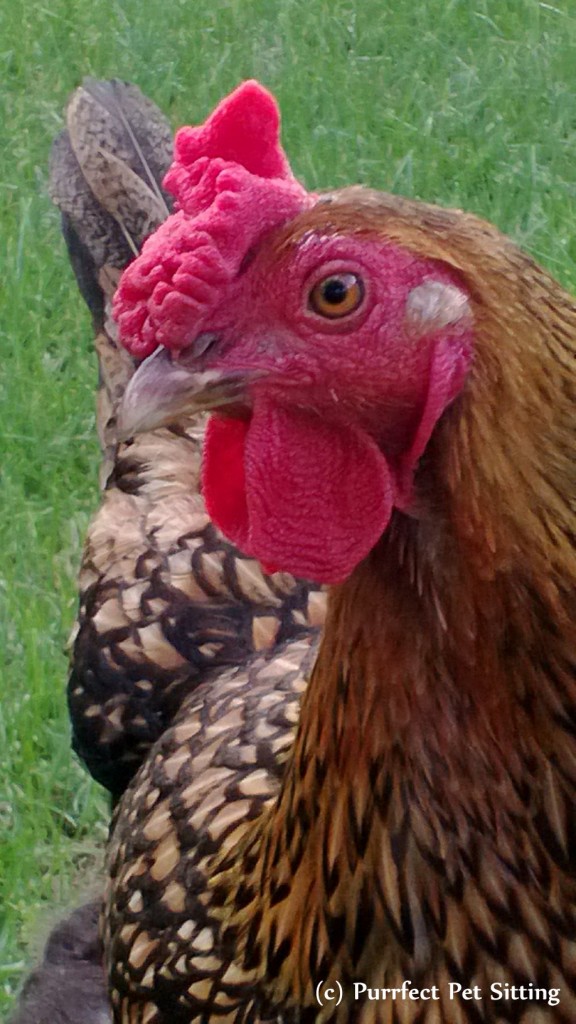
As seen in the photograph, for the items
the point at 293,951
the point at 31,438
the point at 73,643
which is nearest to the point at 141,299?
the point at 293,951

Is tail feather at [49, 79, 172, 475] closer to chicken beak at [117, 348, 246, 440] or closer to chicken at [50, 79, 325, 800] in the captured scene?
chicken at [50, 79, 325, 800]

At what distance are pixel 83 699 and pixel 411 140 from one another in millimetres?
2704

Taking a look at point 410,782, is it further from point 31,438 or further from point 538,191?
point 538,191

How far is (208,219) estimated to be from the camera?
1453 millimetres

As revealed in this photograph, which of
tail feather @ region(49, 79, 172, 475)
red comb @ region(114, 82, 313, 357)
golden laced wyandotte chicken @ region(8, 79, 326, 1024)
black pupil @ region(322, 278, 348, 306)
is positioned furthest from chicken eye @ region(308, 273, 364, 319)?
tail feather @ region(49, 79, 172, 475)

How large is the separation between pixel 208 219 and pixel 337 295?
0.18m

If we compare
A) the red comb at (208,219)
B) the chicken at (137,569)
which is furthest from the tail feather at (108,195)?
the red comb at (208,219)

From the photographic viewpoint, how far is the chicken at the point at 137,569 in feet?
7.87

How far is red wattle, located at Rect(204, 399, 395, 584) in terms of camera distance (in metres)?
1.42

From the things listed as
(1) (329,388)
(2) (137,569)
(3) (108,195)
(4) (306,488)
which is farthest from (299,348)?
(3) (108,195)

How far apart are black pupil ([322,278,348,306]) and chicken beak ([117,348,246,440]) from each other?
120mm

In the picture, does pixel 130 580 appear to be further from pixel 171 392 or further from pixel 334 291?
pixel 334 291

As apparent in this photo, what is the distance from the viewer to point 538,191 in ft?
14.5

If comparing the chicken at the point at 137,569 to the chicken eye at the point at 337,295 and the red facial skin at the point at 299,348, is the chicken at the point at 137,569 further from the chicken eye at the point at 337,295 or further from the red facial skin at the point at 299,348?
the chicken eye at the point at 337,295
